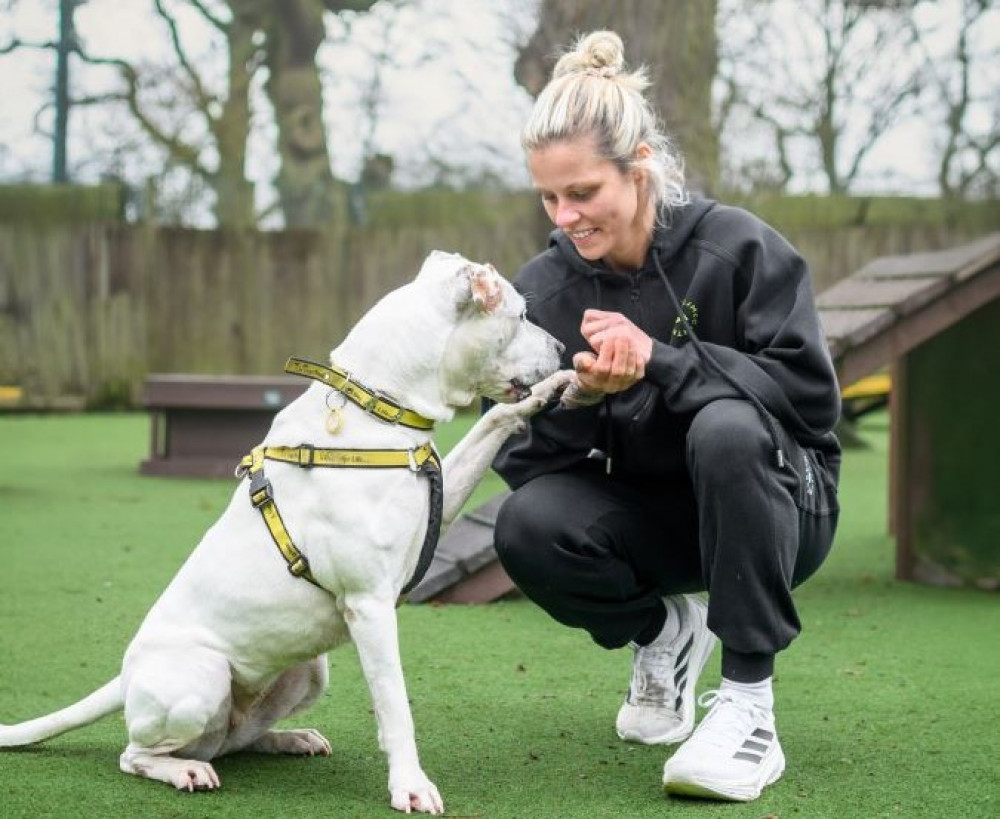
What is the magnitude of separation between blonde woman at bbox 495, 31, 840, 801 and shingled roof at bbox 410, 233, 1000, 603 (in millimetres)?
1257

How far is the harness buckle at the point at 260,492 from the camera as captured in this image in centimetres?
296

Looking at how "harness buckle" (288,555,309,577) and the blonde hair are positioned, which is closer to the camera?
"harness buckle" (288,555,309,577)

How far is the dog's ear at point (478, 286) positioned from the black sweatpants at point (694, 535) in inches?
20.0

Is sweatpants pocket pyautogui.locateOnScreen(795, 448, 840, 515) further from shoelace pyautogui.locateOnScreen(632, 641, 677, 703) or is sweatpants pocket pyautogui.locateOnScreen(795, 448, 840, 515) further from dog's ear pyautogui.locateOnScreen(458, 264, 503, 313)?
dog's ear pyautogui.locateOnScreen(458, 264, 503, 313)

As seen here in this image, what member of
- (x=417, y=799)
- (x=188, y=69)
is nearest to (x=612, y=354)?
(x=417, y=799)

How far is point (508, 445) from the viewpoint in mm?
3680

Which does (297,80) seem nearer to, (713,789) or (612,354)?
(612,354)

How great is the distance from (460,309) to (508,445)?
741 mm

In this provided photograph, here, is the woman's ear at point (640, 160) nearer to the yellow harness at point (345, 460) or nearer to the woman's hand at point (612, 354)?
the woman's hand at point (612, 354)

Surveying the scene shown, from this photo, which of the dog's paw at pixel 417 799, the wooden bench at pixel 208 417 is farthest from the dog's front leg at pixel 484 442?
the wooden bench at pixel 208 417

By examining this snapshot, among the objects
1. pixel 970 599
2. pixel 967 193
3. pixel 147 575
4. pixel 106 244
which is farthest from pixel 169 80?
pixel 970 599

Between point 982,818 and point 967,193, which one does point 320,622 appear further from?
point 967,193

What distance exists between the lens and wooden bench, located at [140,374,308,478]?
862 centimetres

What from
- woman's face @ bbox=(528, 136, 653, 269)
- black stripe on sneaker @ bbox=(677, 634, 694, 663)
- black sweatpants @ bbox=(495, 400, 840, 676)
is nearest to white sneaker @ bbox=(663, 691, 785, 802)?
black sweatpants @ bbox=(495, 400, 840, 676)
